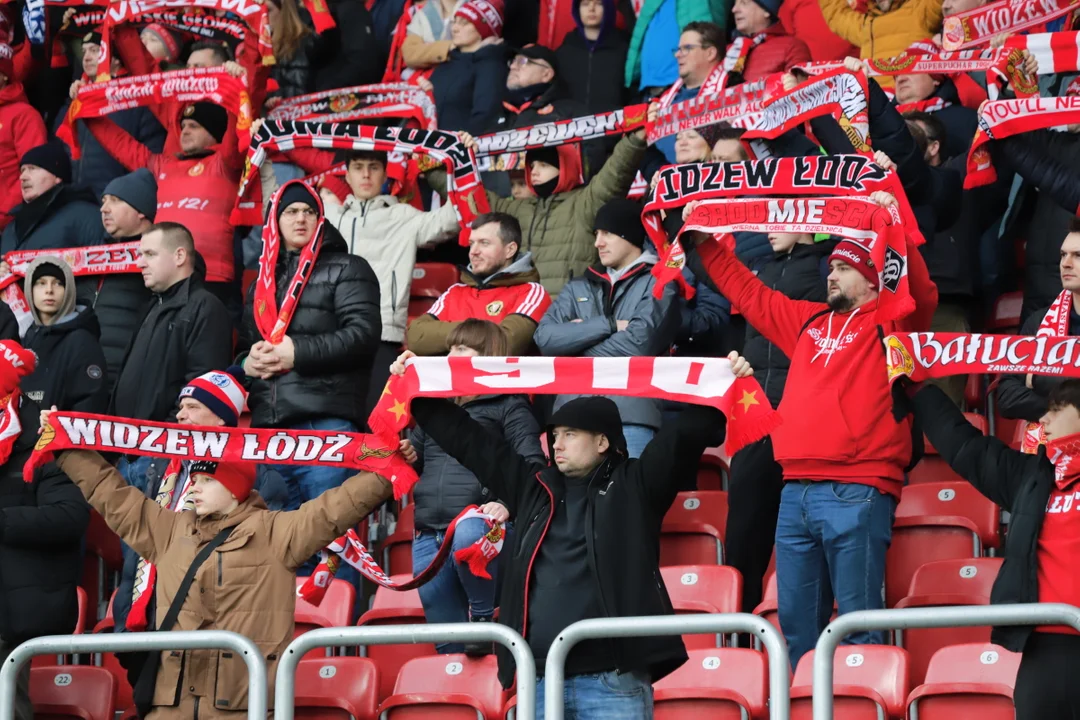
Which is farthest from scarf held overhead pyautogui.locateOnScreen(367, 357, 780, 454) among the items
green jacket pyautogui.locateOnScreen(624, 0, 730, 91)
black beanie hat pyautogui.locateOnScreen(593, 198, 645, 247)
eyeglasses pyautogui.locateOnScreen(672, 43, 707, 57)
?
green jacket pyautogui.locateOnScreen(624, 0, 730, 91)

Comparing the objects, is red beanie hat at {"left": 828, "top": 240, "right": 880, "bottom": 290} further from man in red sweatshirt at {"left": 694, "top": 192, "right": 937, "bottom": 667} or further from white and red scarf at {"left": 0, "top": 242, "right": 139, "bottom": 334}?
white and red scarf at {"left": 0, "top": 242, "right": 139, "bottom": 334}

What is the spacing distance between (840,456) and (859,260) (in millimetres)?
815

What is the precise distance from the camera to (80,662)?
838 centimetres

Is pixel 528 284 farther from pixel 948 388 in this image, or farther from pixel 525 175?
pixel 948 388

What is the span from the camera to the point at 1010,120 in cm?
800

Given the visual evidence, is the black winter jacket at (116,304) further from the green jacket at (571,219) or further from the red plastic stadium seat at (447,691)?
the red plastic stadium seat at (447,691)

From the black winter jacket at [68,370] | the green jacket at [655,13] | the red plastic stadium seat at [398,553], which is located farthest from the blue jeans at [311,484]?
the green jacket at [655,13]

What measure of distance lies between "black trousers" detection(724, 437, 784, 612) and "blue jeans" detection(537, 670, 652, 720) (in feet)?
5.56

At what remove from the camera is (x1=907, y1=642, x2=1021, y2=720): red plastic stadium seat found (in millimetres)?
6059

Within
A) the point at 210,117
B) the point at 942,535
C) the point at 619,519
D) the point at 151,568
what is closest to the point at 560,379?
the point at 619,519

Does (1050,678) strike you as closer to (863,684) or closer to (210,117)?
(863,684)

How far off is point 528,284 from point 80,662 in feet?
8.98

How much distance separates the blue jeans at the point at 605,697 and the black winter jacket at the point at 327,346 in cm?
278

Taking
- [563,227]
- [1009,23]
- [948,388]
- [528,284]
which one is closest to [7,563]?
[528,284]
